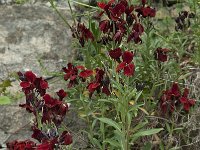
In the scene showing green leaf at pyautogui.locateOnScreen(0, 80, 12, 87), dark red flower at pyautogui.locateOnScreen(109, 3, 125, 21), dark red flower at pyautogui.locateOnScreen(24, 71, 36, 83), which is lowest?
green leaf at pyautogui.locateOnScreen(0, 80, 12, 87)

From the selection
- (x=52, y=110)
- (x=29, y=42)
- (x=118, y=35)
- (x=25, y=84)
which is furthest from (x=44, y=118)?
(x=29, y=42)

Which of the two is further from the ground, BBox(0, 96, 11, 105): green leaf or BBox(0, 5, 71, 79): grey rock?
BBox(0, 5, 71, 79): grey rock

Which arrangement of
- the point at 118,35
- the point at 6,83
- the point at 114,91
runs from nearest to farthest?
the point at 118,35 < the point at 114,91 < the point at 6,83

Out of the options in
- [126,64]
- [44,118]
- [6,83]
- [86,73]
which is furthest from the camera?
[6,83]

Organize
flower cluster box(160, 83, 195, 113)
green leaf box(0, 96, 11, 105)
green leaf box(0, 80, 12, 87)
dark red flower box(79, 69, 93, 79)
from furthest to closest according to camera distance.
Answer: green leaf box(0, 80, 12, 87)
green leaf box(0, 96, 11, 105)
dark red flower box(79, 69, 93, 79)
flower cluster box(160, 83, 195, 113)

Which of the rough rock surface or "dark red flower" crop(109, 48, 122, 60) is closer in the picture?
"dark red flower" crop(109, 48, 122, 60)

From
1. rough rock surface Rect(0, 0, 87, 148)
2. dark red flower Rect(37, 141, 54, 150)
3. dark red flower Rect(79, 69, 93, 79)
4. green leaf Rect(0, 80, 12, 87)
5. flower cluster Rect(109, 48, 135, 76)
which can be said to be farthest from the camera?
rough rock surface Rect(0, 0, 87, 148)

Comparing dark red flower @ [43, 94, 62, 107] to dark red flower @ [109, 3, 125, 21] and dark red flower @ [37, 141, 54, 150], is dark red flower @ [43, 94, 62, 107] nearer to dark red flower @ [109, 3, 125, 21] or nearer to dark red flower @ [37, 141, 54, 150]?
dark red flower @ [37, 141, 54, 150]

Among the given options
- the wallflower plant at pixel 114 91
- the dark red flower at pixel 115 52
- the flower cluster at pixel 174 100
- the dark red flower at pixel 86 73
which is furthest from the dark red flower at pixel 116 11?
the flower cluster at pixel 174 100

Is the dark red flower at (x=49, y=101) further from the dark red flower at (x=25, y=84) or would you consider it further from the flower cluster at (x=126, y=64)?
the flower cluster at (x=126, y=64)

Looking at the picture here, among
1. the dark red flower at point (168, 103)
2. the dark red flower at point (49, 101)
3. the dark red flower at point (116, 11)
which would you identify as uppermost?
the dark red flower at point (116, 11)

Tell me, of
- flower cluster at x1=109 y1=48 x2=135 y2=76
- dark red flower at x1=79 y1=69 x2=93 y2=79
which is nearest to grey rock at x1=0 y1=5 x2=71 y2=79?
dark red flower at x1=79 y1=69 x2=93 y2=79

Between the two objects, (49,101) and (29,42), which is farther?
(29,42)

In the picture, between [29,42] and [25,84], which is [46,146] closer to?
[25,84]
